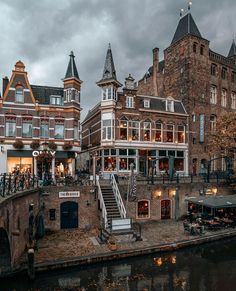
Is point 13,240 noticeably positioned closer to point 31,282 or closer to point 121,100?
point 31,282

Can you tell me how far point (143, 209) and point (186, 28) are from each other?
28.5 meters

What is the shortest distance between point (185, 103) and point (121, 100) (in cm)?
1041

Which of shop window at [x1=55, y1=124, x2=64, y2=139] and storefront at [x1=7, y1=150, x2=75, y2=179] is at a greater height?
shop window at [x1=55, y1=124, x2=64, y2=139]

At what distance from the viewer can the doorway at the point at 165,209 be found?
23.5 metres

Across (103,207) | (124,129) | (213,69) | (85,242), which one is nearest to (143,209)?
(103,207)

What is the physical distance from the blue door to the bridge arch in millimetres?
7950

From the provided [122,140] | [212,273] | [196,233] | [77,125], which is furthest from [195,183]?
[77,125]

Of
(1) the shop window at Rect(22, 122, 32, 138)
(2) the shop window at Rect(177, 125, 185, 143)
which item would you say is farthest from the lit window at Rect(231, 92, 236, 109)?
(1) the shop window at Rect(22, 122, 32, 138)

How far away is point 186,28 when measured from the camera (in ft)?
118

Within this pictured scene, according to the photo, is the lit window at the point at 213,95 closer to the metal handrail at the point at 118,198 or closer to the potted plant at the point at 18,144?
the metal handrail at the point at 118,198

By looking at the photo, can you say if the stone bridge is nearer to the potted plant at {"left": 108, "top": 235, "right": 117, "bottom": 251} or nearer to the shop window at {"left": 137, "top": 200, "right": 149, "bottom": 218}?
the potted plant at {"left": 108, "top": 235, "right": 117, "bottom": 251}

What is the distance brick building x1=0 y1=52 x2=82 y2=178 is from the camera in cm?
2548

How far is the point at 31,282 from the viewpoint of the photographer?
11.9m

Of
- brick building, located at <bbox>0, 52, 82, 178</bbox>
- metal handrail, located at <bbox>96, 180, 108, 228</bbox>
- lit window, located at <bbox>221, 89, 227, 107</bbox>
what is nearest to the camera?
metal handrail, located at <bbox>96, 180, 108, 228</bbox>
